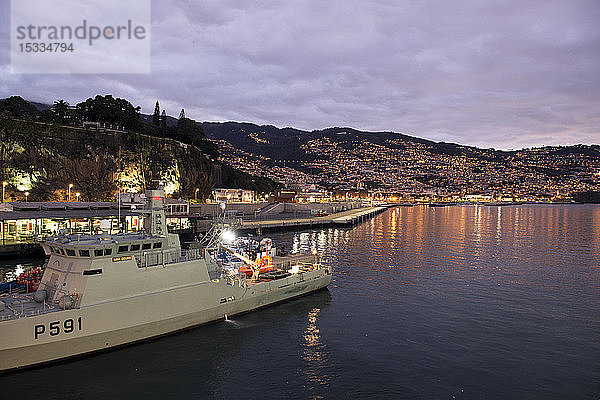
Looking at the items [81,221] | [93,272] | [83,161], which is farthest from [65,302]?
[83,161]

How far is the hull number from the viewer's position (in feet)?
44.8

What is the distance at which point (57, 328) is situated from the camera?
1399cm

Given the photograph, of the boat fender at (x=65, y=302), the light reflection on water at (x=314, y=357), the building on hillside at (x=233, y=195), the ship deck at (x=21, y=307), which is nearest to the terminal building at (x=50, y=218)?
the ship deck at (x=21, y=307)

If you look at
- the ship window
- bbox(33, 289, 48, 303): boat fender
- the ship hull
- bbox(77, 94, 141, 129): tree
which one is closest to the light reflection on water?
the ship hull

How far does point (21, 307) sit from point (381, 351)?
48.6ft

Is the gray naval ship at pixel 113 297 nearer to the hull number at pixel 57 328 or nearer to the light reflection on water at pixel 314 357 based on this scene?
the hull number at pixel 57 328

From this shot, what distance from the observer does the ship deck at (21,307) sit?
1369 centimetres

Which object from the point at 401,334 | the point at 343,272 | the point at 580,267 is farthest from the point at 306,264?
the point at 580,267

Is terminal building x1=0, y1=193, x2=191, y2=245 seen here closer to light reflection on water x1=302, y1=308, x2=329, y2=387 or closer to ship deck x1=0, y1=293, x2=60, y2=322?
ship deck x1=0, y1=293, x2=60, y2=322

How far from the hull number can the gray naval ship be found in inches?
1.2

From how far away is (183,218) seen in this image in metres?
58.8

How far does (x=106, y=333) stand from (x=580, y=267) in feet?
130

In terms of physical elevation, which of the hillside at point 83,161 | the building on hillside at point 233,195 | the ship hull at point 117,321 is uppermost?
the hillside at point 83,161

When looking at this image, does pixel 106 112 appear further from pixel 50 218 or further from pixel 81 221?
pixel 50 218
